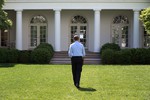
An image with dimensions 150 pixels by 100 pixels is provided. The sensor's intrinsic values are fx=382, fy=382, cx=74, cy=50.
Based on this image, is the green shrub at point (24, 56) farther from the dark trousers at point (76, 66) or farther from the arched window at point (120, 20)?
the dark trousers at point (76, 66)

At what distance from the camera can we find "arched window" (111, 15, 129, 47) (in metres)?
31.5

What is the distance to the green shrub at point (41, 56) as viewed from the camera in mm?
24422

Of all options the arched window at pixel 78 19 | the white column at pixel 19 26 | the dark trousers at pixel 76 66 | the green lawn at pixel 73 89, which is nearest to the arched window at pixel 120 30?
the arched window at pixel 78 19

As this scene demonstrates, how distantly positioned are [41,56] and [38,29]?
7574 millimetres

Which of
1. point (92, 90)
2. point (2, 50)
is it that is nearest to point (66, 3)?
point (2, 50)

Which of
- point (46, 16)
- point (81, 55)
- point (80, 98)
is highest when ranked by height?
point (46, 16)

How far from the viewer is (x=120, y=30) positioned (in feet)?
104

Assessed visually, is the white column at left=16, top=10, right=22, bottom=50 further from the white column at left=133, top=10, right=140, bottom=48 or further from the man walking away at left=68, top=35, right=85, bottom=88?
the man walking away at left=68, top=35, right=85, bottom=88

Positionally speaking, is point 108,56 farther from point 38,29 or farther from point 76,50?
point 76,50

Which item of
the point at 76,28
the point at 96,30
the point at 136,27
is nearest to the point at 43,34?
the point at 76,28

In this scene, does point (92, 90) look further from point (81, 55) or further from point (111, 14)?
point (111, 14)

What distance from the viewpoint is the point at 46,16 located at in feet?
104

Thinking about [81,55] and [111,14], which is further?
[111,14]

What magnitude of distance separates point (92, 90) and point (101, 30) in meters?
19.9
